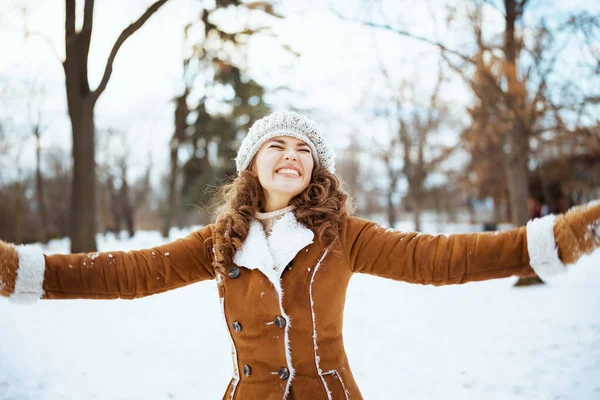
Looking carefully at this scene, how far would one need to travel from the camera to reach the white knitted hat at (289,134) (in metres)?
2.01

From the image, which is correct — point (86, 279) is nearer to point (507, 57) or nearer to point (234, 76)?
point (507, 57)

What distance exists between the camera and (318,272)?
1.75 m

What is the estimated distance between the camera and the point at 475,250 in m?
1.56

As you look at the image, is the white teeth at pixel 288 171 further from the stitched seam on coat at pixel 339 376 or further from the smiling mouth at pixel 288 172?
the stitched seam on coat at pixel 339 376

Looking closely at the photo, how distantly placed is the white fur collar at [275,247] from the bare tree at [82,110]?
21.8ft

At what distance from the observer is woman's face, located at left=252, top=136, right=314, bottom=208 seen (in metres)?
1.90

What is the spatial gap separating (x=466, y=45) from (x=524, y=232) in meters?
6.82

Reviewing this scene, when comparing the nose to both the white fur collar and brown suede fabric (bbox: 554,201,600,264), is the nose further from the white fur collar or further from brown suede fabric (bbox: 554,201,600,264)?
brown suede fabric (bbox: 554,201,600,264)

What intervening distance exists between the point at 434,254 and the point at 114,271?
4.06ft

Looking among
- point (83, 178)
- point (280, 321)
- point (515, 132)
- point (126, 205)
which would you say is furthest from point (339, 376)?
point (126, 205)

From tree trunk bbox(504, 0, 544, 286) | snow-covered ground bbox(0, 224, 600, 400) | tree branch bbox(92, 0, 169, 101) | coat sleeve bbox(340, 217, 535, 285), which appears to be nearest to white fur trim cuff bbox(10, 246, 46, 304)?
coat sleeve bbox(340, 217, 535, 285)

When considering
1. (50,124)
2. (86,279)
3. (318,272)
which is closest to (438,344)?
(318,272)

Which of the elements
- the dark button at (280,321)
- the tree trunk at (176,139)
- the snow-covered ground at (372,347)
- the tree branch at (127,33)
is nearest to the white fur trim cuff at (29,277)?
the dark button at (280,321)

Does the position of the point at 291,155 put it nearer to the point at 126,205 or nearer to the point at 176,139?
the point at 176,139
